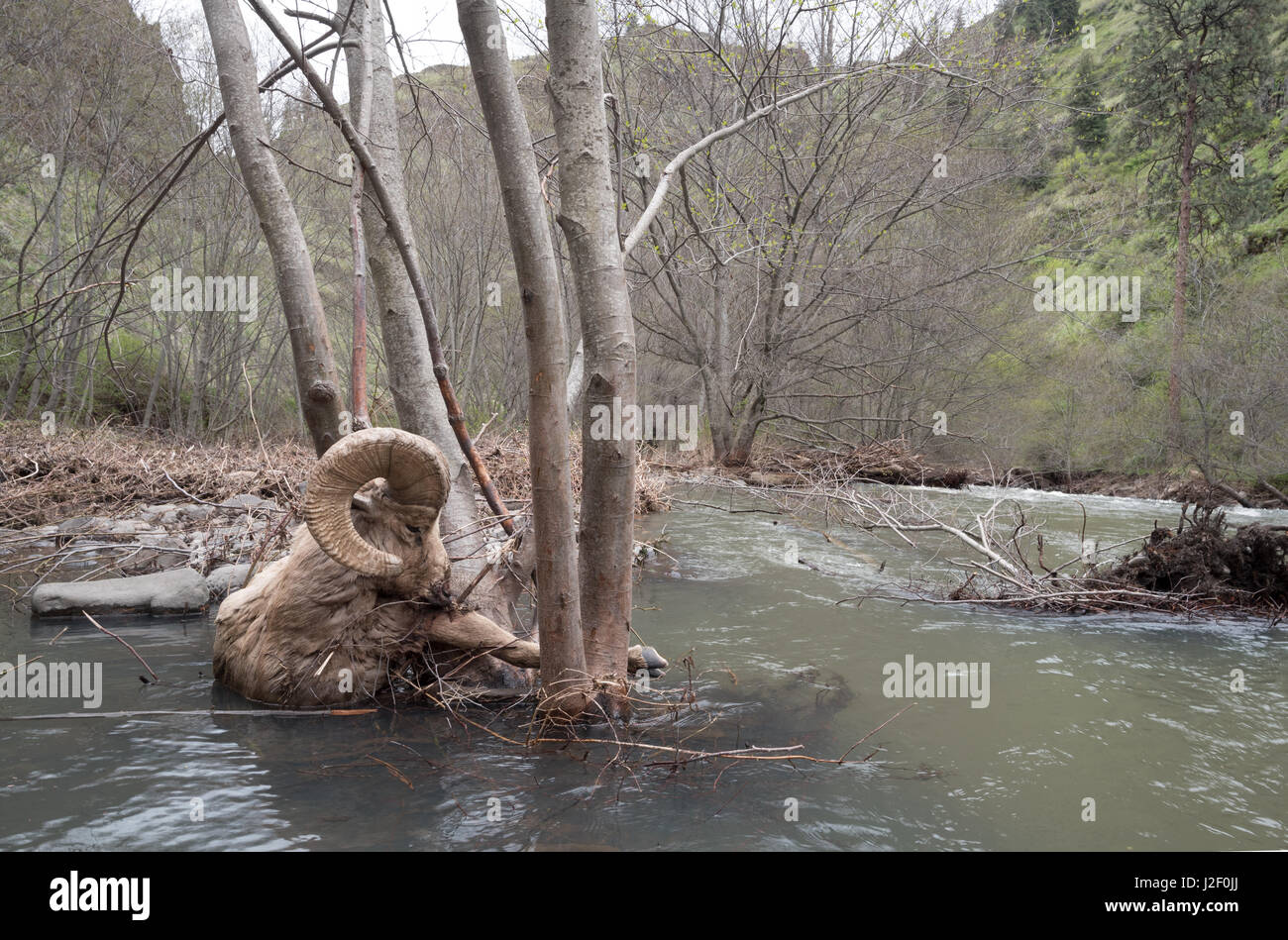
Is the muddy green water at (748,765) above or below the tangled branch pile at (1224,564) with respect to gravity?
below

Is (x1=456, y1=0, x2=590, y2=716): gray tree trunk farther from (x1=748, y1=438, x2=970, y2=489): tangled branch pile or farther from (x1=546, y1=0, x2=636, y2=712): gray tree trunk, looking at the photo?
(x1=748, y1=438, x2=970, y2=489): tangled branch pile

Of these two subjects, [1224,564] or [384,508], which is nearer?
[384,508]

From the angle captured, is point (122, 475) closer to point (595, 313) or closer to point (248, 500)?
point (248, 500)

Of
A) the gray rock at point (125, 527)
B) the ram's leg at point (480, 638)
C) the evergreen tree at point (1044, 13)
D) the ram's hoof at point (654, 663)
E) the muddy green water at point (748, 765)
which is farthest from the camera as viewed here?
the evergreen tree at point (1044, 13)

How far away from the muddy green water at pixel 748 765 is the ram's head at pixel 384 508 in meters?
0.94

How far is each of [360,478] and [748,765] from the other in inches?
104

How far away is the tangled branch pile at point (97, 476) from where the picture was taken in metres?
9.70

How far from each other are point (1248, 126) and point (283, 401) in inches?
1165

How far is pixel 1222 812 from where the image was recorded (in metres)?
3.58
